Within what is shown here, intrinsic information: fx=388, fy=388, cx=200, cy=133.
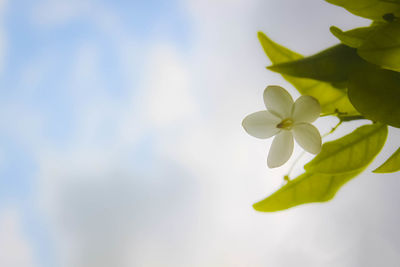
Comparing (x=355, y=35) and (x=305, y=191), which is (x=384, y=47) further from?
(x=305, y=191)

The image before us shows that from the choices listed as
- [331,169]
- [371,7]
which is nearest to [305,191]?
[331,169]

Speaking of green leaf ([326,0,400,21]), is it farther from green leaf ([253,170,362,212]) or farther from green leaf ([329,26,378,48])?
green leaf ([253,170,362,212])

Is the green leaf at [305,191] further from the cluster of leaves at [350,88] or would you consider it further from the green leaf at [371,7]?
the green leaf at [371,7]

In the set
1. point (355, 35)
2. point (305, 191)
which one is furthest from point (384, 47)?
point (305, 191)

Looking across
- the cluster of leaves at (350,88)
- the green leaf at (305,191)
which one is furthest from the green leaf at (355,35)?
the green leaf at (305,191)

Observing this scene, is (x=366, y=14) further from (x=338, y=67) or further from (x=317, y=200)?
(x=317, y=200)

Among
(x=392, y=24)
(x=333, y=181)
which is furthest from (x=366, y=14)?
(x=333, y=181)
